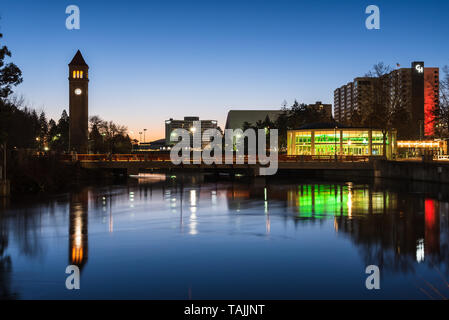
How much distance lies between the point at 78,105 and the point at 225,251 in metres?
101

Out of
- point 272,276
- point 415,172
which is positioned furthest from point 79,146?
point 272,276

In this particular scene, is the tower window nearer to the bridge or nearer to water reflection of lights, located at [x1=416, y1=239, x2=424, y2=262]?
the bridge

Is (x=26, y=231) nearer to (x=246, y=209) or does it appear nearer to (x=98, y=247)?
(x=98, y=247)

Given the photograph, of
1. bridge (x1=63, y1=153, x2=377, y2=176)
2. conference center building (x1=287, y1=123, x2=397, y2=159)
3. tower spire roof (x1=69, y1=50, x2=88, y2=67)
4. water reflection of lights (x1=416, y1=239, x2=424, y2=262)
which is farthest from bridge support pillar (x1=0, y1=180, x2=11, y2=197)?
tower spire roof (x1=69, y1=50, x2=88, y2=67)

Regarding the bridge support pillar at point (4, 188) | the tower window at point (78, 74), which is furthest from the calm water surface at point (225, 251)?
the tower window at point (78, 74)

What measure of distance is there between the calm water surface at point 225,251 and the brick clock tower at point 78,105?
79.4 meters

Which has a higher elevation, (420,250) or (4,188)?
(4,188)

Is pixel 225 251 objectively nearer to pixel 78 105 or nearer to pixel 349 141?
pixel 349 141

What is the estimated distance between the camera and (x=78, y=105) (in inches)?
4412

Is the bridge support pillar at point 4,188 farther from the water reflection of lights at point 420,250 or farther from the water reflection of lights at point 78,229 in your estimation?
the water reflection of lights at point 420,250

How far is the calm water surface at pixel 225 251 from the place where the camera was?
13773 millimetres

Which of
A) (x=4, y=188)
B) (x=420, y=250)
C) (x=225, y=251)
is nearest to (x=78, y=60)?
(x=4, y=188)

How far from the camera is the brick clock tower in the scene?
366 feet
